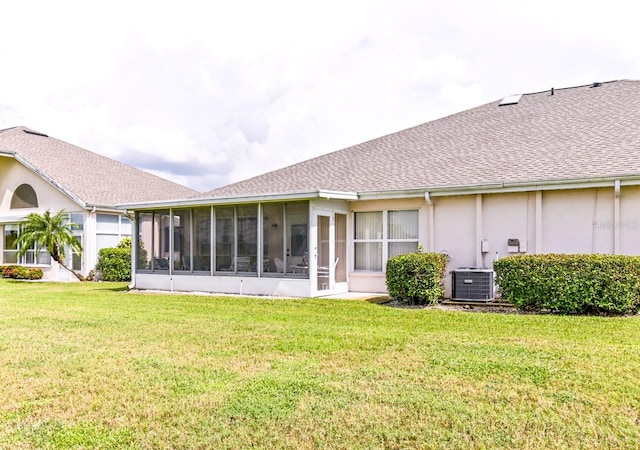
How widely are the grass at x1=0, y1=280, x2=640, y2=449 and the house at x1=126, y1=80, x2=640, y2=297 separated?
3.21 m

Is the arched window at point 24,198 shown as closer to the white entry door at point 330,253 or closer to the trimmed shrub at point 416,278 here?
the white entry door at point 330,253

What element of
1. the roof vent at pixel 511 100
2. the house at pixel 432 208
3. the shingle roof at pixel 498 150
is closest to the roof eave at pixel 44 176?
the house at pixel 432 208

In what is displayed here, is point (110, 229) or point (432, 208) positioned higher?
point (432, 208)

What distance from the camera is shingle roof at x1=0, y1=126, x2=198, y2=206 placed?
70.9ft

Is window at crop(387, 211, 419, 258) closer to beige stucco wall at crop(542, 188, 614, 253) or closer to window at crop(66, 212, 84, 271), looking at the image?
beige stucco wall at crop(542, 188, 614, 253)

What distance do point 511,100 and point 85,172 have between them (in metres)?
18.6

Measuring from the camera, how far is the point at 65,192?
20594mm

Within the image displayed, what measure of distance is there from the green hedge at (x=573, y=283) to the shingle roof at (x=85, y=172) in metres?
16.7

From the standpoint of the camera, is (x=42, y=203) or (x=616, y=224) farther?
(x=42, y=203)

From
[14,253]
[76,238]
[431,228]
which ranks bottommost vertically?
[14,253]

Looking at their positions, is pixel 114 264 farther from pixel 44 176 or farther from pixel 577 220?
pixel 577 220

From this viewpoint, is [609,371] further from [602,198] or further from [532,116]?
[532,116]

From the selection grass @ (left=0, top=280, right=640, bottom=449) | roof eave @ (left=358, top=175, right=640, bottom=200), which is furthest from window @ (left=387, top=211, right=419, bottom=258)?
grass @ (left=0, top=280, right=640, bottom=449)

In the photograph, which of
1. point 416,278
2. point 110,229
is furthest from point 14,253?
point 416,278
